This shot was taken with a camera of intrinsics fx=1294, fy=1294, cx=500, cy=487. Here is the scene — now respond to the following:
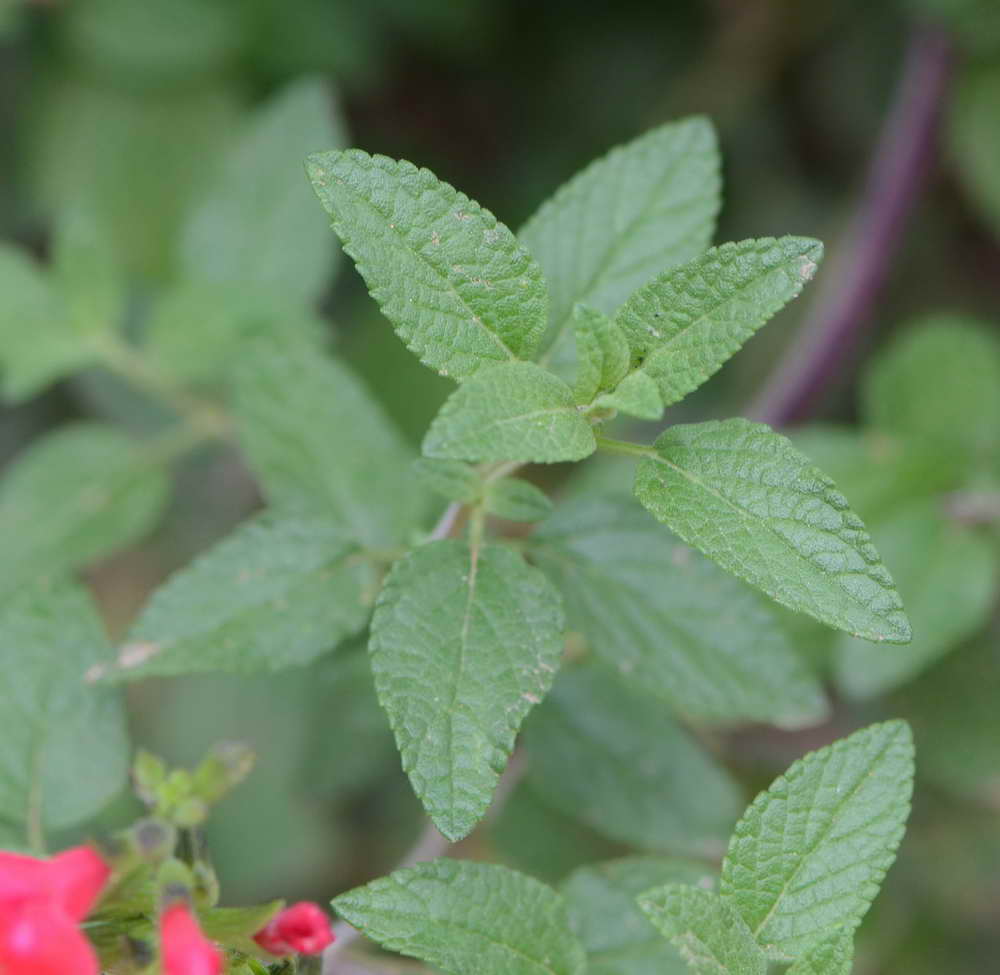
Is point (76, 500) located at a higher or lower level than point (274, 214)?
lower

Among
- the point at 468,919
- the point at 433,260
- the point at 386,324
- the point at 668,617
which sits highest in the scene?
the point at 433,260

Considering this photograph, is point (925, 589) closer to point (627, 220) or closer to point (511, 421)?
point (627, 220)

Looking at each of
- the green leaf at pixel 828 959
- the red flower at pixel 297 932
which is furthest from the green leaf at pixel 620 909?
the red flower at pixel 297 932

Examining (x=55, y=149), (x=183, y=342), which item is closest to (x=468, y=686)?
(x=183, y=342)

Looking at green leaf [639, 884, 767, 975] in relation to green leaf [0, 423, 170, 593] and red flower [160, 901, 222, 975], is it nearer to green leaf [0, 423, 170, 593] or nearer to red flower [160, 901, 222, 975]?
red flower [160, 901, 222, 975]

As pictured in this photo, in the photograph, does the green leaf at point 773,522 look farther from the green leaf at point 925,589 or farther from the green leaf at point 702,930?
the green leaf at point 925,589

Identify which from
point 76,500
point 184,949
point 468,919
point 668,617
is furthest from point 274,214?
point 184,949

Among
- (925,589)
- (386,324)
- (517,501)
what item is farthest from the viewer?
(386,324)

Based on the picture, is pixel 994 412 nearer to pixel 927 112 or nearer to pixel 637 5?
pixel 927 112
